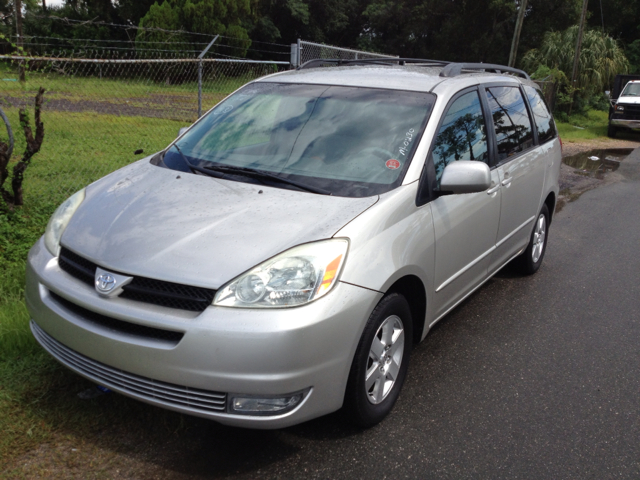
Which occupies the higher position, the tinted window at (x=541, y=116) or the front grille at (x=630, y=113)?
the tinted window at (x=541, y=116)

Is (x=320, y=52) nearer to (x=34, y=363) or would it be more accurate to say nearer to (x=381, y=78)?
(x=381, y=78)

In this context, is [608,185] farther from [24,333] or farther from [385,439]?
[24,333]

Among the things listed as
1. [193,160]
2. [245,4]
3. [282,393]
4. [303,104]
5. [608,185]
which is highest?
[245,4]

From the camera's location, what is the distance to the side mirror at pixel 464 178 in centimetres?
339

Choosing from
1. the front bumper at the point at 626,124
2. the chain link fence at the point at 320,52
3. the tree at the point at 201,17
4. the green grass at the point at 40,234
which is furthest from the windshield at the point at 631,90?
the tree at the point at 201,17

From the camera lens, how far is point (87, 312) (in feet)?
9.20

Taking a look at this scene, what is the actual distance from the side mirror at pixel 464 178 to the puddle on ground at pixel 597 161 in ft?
32.2

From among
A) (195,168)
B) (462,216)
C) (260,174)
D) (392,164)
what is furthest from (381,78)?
(195,168)

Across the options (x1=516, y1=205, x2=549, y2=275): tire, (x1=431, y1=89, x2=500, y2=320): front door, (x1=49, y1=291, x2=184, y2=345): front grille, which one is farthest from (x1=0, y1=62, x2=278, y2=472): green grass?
(x1=516, y1=205, x2=549, y2=275): tire

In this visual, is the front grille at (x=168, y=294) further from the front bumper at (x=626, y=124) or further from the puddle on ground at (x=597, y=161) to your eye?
the front bumper at (x=626, y=124)

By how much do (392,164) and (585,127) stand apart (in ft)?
71.3

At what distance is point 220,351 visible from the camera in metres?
2.51

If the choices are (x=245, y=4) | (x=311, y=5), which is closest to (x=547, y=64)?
(x=245, y=4)

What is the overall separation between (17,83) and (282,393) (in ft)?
16.0
